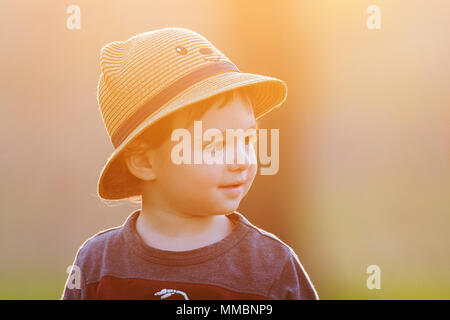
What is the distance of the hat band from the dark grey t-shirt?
0.88 ft

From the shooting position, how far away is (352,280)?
132cm

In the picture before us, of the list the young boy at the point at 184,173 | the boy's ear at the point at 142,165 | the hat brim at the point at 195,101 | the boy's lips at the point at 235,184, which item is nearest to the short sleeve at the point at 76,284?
the young boy at the point at 184,173

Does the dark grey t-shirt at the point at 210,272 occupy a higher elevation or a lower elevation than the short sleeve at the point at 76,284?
higher

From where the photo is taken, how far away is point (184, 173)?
0.86 m

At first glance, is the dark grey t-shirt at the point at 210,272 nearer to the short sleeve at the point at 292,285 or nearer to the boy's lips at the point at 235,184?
the short sleeve at the point at 292,285

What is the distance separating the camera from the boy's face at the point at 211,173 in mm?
843

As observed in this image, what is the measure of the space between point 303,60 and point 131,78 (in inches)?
28.4

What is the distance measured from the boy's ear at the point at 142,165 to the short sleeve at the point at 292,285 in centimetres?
35

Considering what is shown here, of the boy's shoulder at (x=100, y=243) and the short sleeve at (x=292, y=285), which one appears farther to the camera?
the boy's shoulder at (x=100, y=243)

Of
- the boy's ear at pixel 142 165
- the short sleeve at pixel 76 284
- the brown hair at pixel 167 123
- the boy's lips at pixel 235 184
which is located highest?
the brown hair at pixel 167 123

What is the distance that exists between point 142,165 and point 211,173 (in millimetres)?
177

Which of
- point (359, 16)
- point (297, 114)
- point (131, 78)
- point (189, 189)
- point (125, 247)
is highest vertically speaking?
point (359, 16)
